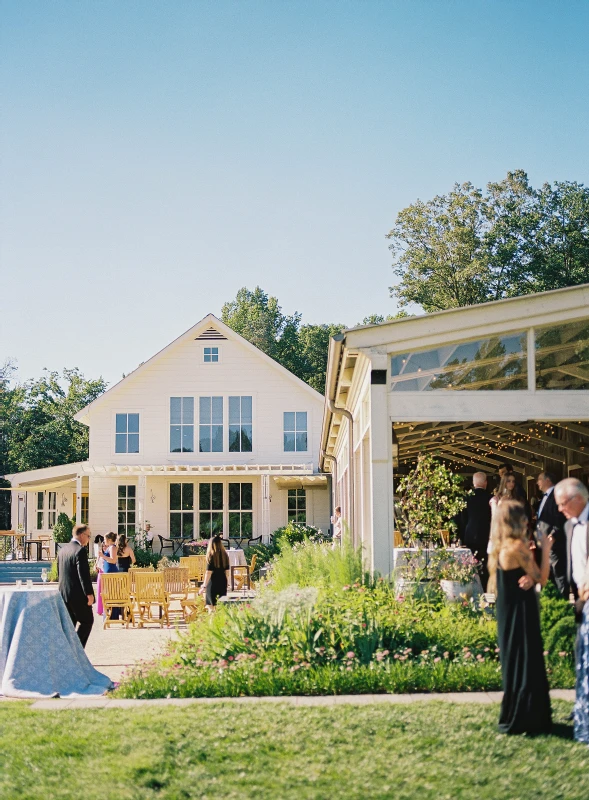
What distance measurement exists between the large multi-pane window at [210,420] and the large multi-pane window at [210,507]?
1.32 meters

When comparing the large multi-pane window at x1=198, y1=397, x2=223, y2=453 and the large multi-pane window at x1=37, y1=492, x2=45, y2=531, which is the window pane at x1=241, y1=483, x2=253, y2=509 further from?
the large multi-pane window at x1=37, y1=492, x2=45, y2=531

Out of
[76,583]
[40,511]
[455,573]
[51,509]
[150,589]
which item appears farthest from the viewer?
[40,511]

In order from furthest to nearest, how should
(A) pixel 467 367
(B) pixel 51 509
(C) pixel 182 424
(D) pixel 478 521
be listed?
(B) pixel 51 509
(C) pixel 182 424
(D) pixel 478 521
(A) pixel 467 367

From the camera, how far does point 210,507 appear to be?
29.3 metres

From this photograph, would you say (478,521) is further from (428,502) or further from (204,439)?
(204,439)

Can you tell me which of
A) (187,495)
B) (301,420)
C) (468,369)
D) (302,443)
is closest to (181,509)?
(187,495)

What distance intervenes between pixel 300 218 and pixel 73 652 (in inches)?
472

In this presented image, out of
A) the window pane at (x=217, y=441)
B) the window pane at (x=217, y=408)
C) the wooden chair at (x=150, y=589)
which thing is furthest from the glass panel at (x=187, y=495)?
the wooden chair at (x=150, y=589)

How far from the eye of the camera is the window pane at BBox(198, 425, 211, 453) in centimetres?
2939

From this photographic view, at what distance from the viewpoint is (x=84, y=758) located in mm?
6012

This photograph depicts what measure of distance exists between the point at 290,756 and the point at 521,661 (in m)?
1.68

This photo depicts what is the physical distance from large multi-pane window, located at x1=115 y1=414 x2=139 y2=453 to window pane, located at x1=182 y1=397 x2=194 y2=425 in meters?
1.52

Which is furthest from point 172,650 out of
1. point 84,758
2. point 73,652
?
point 84,758

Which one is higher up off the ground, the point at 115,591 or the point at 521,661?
the point at 521,661
